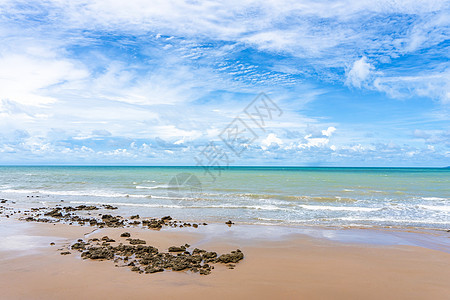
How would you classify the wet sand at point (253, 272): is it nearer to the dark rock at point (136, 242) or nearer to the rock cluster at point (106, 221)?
the dark rock at point (136, 242)

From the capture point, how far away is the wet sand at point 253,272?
6.85 metres

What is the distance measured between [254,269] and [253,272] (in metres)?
0.24

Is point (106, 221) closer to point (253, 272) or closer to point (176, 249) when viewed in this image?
point (176, 249)

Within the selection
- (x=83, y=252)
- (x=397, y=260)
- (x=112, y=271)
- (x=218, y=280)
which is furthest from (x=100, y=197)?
(x=397, y=260)

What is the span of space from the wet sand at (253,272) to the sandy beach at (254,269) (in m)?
0.02

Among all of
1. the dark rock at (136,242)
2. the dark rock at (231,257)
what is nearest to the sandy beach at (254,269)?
the dark rock at (231,257)

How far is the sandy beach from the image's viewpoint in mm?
6871

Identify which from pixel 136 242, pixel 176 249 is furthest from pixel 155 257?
pixel 136 242

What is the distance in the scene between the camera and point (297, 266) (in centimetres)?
873

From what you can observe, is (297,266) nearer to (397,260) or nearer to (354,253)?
(354,253)

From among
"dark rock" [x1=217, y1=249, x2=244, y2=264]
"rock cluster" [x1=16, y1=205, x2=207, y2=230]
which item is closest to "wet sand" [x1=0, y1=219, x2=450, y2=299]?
"dark rock" [x1=217, y1=249, x2=244, y2=264]

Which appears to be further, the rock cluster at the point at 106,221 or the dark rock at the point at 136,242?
the rock cluster at the point at 106,221

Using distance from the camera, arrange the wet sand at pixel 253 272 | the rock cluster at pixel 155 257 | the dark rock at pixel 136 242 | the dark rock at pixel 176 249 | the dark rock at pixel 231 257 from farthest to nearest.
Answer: the dark rock at pixel 136 242, the dark rock at pixel 176 249, the dark rock at pixel 231 257, the rock cluster at pixel 155 257, the wet sand at pixel 253 272

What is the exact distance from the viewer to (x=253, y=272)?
8.16 metres
